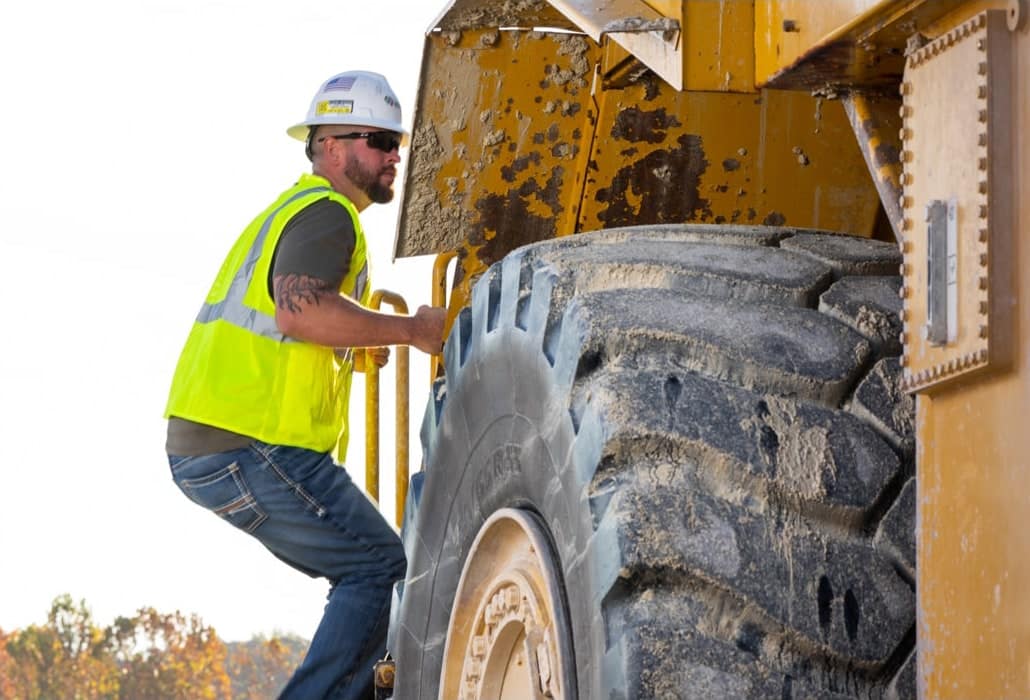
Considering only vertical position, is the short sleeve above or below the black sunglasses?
below

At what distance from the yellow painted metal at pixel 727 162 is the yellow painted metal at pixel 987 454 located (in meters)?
1.88

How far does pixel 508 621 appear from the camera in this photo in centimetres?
336

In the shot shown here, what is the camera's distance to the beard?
17.4 ft

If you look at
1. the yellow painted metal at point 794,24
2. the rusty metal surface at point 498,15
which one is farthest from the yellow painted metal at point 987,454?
the rusty metal surface at point 498,15

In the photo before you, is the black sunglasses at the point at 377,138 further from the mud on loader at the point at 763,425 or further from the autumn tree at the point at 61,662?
the autumn tree at the point at 61,662

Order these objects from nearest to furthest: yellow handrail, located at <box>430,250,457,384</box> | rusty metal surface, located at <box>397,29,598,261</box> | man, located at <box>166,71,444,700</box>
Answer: rusty metal surface, located at <box>397,29,598,261</box>
yellow handrail, located at <box>430,250,457,384</box>
man, located at <box>166,71,444,700</box>

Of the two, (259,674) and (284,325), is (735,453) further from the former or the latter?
(259,674)

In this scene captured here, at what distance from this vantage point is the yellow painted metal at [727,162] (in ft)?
14.2

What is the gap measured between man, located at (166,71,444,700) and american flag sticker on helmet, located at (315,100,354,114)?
23 centimetres

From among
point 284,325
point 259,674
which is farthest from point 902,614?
point 259,674

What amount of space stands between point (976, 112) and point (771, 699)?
2.73ft

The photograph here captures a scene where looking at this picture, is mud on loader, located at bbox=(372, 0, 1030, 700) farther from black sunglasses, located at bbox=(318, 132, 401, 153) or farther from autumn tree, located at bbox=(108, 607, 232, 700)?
autumn tree, located at bbox=(108, 607, 232, 700)

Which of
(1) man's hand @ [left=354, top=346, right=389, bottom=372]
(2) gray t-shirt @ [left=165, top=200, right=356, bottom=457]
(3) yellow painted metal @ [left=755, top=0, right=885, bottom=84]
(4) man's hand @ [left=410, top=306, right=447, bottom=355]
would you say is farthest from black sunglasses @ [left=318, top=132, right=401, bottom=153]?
(3) yellow painted metal @ [left=755, top=0, right=885, bottom=84]

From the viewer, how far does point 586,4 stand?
344 cm
